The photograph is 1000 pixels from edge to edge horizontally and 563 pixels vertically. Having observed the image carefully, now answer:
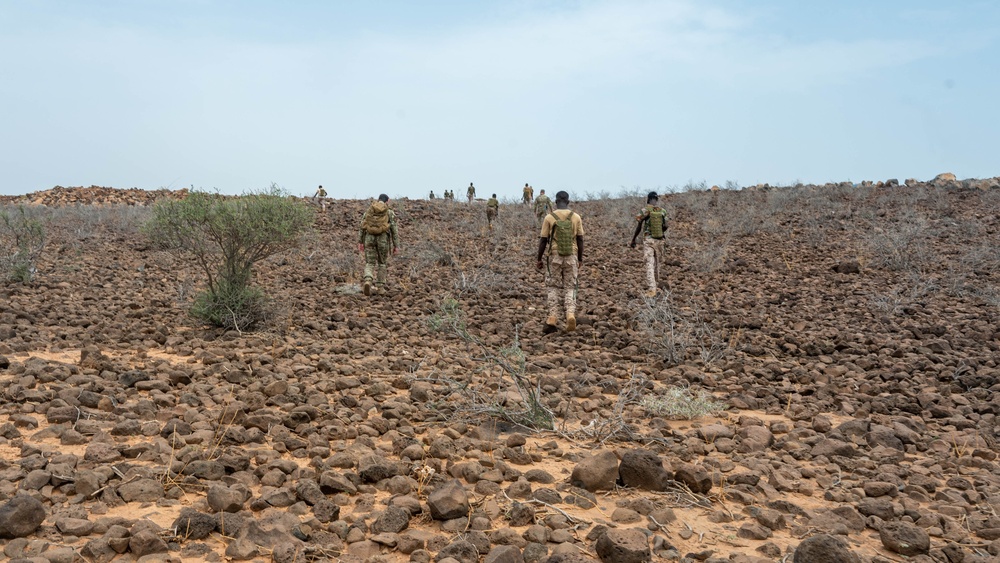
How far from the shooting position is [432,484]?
134 inches

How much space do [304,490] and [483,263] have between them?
31.3 feet

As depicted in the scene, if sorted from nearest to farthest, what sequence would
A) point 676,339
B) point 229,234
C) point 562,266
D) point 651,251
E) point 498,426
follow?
point 498,426 → point 676,339 → point 229,234 → point 562,266 → point 651,251

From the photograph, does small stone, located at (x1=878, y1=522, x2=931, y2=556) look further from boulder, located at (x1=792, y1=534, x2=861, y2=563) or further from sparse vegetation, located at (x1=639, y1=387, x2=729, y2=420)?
sparse vegetation, located at (x1=639, y1=387, x2=729, y2=420)

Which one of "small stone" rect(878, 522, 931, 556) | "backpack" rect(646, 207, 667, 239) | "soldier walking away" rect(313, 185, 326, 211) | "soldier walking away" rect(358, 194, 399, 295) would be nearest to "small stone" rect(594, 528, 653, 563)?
"small stone" rect(878, 522, 931, 556)

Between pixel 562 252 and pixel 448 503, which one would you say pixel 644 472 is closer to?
pixel 448 503

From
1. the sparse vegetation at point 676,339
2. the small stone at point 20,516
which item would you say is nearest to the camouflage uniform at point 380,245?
the sparse vegetation at point 676,339

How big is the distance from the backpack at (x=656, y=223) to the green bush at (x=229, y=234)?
5.04 m

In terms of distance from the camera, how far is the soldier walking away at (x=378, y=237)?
984 centimetres

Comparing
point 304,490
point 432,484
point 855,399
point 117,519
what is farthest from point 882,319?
point 117,519

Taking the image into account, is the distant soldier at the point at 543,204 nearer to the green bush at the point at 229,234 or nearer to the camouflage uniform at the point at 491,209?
the camouflage uniform at the point at 491,209

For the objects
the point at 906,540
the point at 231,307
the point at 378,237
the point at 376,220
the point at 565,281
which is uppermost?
the point at 376,220

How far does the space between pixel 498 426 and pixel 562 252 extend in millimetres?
3745

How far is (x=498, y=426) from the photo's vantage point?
4438 millimetres

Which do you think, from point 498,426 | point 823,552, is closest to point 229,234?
point 498,426
